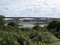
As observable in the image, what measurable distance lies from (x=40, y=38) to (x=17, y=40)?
10830mm

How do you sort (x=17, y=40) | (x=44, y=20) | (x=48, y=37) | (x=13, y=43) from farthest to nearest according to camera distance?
(x=44, y=20)
(x=48, y=37)
(x=17, y=40)
(x=13, y=43)

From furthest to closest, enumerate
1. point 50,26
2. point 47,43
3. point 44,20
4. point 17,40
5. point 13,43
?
point 44,20 → point 50,26 → point 47,43 → point 17,40 → point 13,43

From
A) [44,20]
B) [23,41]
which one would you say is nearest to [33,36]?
[23,41]

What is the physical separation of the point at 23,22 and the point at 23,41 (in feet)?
182

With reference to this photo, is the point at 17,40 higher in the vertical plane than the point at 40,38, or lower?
higher

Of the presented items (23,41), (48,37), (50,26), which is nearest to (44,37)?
(48,37)

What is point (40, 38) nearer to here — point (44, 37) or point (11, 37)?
point (44, 37)

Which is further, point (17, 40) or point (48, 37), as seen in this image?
point (48, 37)

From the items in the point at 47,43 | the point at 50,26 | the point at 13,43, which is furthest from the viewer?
the point at 50,26

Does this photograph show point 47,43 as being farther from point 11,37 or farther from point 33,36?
point 11,37

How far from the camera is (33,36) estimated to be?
30234 mm

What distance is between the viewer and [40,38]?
29.6 metres

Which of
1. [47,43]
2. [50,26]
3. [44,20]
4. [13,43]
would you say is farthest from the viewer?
[44,20]

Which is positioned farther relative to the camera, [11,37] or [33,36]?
[33,36]
